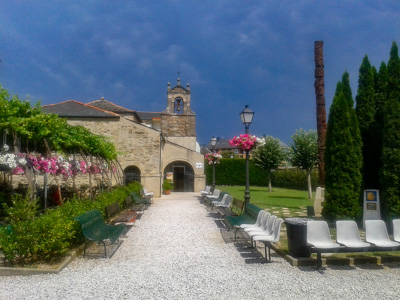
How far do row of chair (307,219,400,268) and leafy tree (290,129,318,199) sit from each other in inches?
594

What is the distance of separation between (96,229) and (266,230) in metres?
3.64

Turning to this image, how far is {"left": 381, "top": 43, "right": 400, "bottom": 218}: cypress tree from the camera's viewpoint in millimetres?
8680

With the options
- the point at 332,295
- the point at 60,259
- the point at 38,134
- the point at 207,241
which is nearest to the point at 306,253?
the point at 332,295

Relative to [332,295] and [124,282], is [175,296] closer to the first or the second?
[124,282]

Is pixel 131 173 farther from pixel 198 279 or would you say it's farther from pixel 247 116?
pixel 198 279

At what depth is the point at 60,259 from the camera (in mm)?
5902

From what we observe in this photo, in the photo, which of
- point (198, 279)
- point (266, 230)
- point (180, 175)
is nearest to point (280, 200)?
point (180, 175)

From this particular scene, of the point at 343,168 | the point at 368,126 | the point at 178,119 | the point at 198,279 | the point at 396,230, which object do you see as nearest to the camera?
the point at 198,279

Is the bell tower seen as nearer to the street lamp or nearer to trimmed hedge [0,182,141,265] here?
the street lamp

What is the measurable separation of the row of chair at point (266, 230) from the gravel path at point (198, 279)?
372 millimetres

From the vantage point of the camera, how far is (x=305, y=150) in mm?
21203

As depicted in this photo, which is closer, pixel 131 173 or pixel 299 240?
pixel 299 240

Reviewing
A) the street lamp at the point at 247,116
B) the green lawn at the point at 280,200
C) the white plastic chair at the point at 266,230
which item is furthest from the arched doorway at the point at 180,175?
the white plastic chair at the point at 266,230

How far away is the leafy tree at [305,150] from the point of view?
21062mm
